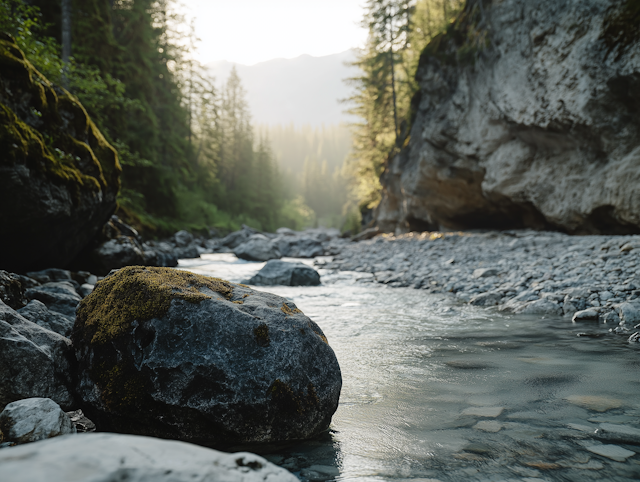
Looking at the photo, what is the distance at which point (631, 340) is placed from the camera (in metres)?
3.56

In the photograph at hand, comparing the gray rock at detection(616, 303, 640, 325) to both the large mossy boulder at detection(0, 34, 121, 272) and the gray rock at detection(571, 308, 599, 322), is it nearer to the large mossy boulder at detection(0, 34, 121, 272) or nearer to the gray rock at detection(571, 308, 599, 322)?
the gray rock at detection(571, 308, 599, 322)

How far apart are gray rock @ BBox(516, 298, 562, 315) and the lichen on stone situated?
4.10m

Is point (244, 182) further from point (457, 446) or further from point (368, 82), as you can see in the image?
point (457, 446)

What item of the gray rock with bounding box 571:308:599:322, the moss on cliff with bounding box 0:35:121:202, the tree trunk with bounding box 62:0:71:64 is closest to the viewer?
the gray rock with bounding box 571:308:599:322

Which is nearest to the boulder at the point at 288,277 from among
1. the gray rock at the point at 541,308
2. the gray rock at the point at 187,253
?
the gray rock at the point at 541,308

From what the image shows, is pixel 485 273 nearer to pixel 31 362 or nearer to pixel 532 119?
pixel 532 119

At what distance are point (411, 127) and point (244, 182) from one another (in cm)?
2309

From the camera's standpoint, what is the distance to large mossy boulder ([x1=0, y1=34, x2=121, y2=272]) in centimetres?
452

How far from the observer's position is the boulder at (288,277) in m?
8.26

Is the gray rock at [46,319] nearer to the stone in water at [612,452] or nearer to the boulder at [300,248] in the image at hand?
the stone in water at [612,452]

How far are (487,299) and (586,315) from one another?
4.66 feet

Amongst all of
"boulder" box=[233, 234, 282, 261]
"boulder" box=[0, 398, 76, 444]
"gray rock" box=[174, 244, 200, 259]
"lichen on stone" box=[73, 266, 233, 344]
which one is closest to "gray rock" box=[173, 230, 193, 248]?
"gray rock" box=[174, 244, 200, 259]

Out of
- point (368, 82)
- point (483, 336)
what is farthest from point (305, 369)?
point (368, 82)

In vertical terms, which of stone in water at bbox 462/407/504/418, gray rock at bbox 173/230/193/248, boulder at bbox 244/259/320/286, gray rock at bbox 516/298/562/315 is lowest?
gray rock at bbox 173/230/193/248
